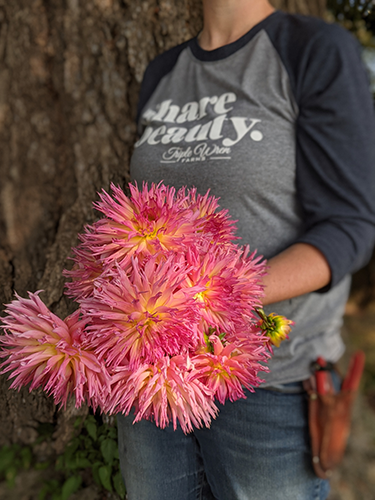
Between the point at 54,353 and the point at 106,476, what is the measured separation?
1.22 feet

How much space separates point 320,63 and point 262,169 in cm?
26

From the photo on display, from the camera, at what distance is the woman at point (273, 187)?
0.81 meters

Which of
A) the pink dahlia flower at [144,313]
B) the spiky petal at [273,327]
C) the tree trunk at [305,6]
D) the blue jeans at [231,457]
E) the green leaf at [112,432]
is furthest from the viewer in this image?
the tree trunk at [305,6]

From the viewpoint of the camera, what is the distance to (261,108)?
87 centimetres

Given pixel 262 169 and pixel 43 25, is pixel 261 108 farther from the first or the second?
pixel 43 25

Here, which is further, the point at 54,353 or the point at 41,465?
the point at 41,465

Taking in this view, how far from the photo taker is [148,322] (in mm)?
440

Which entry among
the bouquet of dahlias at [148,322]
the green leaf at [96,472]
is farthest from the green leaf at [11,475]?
the bouquet of dahlias at [148,322]

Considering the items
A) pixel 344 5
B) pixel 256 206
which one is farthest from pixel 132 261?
pixel 344 5

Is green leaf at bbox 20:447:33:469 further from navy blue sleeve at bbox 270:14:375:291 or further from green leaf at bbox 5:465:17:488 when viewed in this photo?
navy blue sleeve at bbox 270:14:375:291

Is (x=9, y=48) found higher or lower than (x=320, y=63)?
lower

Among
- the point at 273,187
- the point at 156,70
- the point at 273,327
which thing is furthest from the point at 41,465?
the point at 156,70

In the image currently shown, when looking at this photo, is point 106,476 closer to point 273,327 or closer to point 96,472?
point 96,472

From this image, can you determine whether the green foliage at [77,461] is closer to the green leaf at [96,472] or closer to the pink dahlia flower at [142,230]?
the green leaf at [96,472]
